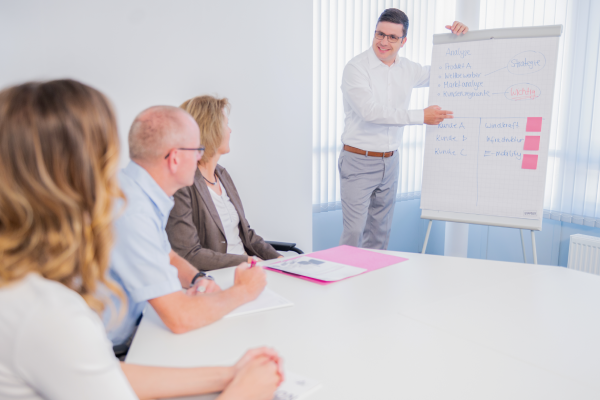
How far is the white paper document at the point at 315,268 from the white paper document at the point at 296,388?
1.95 ft

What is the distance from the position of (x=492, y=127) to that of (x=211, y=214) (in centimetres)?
162

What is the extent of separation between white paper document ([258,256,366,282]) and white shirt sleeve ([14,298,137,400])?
97cm

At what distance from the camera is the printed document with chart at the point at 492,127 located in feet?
7.88

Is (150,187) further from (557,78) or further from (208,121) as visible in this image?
(557,78)

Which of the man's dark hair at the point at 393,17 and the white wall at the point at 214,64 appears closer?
the white wall at the point at 214,64

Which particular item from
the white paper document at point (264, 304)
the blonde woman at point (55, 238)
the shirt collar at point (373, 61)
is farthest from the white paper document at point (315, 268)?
the shirt collar at point (373, 61)

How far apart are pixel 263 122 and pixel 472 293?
1.90 meters

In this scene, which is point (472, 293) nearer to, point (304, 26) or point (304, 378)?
point (304, 378)

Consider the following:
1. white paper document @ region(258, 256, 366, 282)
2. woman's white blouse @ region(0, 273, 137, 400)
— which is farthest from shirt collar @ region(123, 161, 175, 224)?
woman's white blouse @ region(0, 273, 137, 400)

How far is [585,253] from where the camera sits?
9.87ft

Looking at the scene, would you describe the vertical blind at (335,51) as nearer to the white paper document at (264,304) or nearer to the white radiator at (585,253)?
the white radiator at (585,253)

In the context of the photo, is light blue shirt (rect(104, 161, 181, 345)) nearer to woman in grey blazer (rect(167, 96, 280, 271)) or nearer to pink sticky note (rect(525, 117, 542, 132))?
woman in grey blazer (rect(167, 96, 280, 271))

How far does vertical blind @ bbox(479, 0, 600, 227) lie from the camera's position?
116 inches

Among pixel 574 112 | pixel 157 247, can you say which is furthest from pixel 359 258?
pixel 574 112
